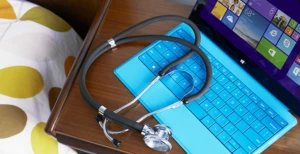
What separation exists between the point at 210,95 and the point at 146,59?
0.49 ft

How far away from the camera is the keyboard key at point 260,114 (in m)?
0.64

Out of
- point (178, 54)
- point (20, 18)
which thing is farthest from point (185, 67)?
point (20, 18)

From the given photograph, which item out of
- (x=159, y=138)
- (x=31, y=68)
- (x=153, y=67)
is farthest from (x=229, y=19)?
(x=31, y=68)

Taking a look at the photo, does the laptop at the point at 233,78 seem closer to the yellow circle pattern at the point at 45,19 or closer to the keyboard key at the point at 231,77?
the keyboard key at the point at 231,77

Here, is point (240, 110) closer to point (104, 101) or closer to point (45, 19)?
point (104, 101)

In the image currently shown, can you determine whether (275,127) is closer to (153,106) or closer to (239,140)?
(239,140)

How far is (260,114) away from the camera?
646 mm

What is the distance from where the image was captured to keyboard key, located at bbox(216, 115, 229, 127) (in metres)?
0.63

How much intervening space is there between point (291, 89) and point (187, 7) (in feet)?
1.02

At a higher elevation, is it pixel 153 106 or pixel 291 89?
pixel 291 89

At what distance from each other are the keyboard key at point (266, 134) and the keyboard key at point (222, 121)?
6 centimetres

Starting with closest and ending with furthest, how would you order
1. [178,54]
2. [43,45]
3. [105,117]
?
[105,117], [178,54], [43,45]

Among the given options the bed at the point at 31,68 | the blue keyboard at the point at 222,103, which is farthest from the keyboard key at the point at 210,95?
the bed at the point at 31,68

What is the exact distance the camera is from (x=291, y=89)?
2.09 ft
